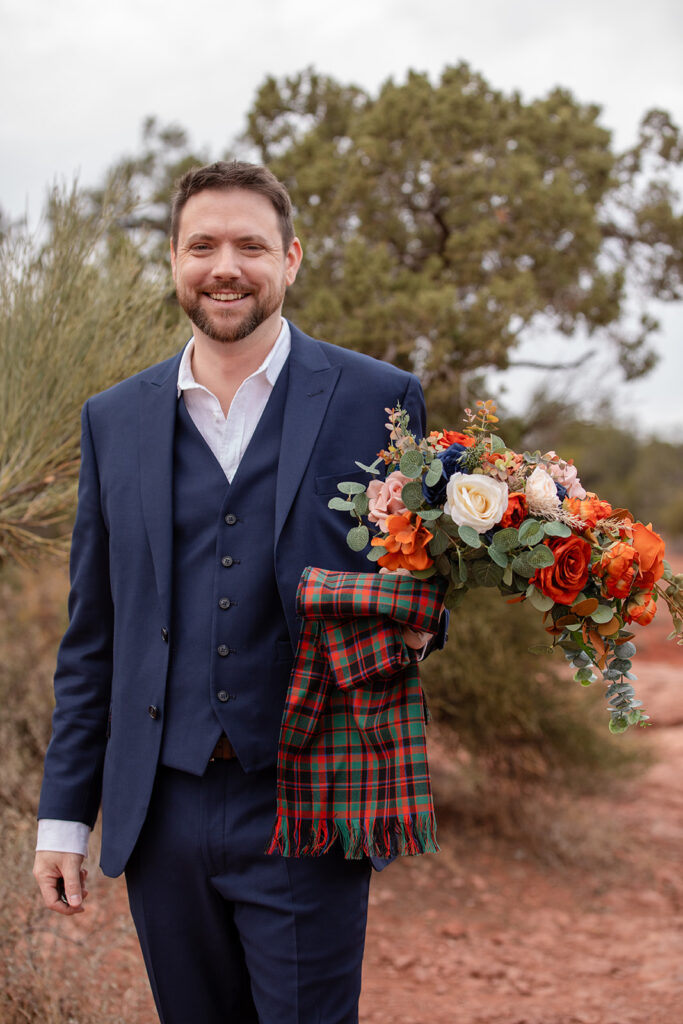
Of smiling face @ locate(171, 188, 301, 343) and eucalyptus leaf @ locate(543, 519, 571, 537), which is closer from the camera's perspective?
eucalyptus leaf @ locate(543, 519, 571, 537)

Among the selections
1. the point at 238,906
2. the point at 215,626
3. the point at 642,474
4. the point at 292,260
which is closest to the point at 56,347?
the point at 292,260

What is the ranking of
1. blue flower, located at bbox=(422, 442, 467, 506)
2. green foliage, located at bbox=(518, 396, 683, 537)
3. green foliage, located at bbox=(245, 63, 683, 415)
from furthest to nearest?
green foliage, located at bbox=(518, 396, 683, 537) < green foliage, located at bbox=(245, 63, 683, 415) < blue flower, located at bbox=(422, 442, 467, 506)

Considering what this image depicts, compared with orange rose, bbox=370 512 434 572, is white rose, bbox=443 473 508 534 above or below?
above

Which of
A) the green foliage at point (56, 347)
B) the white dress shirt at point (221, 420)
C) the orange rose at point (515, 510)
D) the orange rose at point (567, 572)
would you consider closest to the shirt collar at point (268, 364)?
the white dress shirt at point (221, 420)

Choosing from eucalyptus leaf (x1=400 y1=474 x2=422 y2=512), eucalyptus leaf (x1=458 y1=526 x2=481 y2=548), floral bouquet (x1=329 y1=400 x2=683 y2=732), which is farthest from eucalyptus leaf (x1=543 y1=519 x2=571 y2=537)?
eucalyptus leaf (x1=400 y1=474 x2=422 y2=512)

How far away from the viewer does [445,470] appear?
5.40ft

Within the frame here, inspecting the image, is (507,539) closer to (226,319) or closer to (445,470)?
(445,470)

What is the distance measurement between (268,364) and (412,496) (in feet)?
2.04

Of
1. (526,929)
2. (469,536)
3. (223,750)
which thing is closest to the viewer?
(469,536)

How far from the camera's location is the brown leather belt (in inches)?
73.4

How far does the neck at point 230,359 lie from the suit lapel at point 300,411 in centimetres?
7

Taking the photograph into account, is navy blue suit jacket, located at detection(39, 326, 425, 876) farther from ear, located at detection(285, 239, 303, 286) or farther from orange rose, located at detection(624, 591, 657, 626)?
orange rose, located at detection(624, 591, 657, 626)

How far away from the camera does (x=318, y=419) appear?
1.98 meters

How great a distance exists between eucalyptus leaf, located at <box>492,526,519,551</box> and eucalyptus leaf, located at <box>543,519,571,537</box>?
2.0 inches
